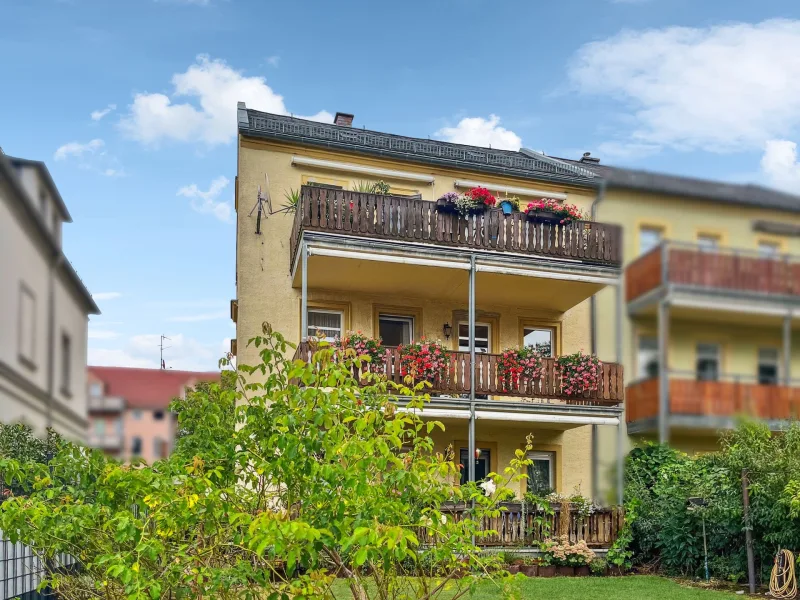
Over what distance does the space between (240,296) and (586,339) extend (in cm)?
811

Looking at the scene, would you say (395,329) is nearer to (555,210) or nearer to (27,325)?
(555,210)

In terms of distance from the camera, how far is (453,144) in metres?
20.2

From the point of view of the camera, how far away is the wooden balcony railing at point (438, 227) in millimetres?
14742

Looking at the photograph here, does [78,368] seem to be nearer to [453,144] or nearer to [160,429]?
[160,429]

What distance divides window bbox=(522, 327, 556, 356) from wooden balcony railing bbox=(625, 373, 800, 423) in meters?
14.6

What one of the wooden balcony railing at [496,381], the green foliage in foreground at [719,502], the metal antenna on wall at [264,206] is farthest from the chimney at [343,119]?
the green foliage in foreground at [719,502]

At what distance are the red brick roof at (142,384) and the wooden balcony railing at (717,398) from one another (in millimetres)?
2056

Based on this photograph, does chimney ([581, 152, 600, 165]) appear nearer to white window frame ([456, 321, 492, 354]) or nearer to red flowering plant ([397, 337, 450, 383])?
white window frame ([456, 321, 492, 354])

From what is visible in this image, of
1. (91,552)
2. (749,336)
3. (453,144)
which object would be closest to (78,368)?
(749,336)

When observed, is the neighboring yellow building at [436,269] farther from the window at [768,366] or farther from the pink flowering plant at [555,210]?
the window at [768,366]

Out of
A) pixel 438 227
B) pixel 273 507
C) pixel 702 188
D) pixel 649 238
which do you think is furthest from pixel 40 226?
pixel 438 227

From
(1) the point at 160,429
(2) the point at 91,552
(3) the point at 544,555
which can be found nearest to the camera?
(1) the point at 160,429

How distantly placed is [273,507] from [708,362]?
262cm

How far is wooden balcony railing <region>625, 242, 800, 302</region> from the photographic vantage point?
10.7 feet
